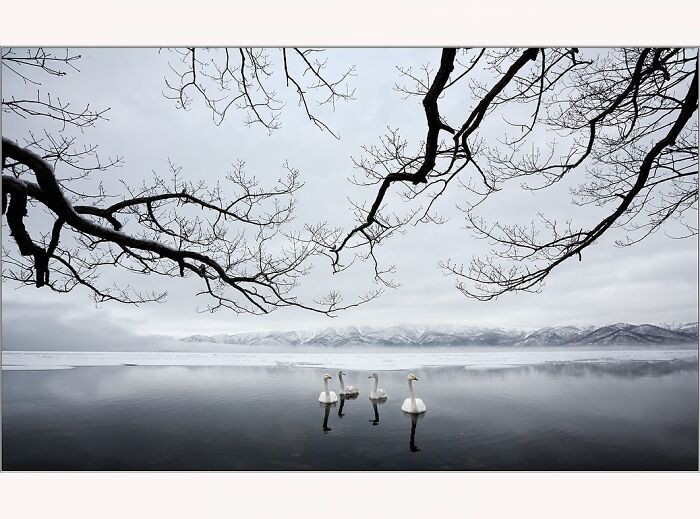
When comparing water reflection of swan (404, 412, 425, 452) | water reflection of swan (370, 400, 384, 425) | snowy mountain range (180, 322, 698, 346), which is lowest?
water reflection of swan (370, 400, 384, 425)

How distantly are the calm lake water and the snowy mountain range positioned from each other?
0.41 metres

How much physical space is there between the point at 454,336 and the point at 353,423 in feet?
4.00

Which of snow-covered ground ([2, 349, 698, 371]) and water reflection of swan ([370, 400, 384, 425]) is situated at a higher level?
snow-covered ground ([2, 349, 698, 371])

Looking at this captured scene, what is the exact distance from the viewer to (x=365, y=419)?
4.61 metres

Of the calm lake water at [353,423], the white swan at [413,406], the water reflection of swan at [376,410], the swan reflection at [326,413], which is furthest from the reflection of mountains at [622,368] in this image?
the swan reflection at [326,413]

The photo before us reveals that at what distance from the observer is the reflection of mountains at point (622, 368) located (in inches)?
134

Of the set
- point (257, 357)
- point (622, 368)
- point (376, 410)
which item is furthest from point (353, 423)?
point (622, 368)

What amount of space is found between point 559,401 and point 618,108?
9.61 feet

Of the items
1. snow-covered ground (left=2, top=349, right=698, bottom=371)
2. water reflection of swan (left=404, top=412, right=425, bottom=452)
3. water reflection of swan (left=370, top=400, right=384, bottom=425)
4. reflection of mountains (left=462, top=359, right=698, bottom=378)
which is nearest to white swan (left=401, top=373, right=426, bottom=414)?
water reflection of swan (left=404, top=412, right=425, bottom=452)

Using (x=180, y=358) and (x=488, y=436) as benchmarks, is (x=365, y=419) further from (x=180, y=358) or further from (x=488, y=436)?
(x=180, y=358)

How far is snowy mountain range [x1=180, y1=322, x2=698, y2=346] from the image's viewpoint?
3832 millimetres

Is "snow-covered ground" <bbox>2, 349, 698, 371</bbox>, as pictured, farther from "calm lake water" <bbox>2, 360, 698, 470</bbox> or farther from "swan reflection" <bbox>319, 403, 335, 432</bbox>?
"swan reflection" <bbox>319, 403, 335, 432</bbox>

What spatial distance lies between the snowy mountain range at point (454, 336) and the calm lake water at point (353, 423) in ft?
1.36

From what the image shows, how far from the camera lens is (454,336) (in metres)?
4.31
